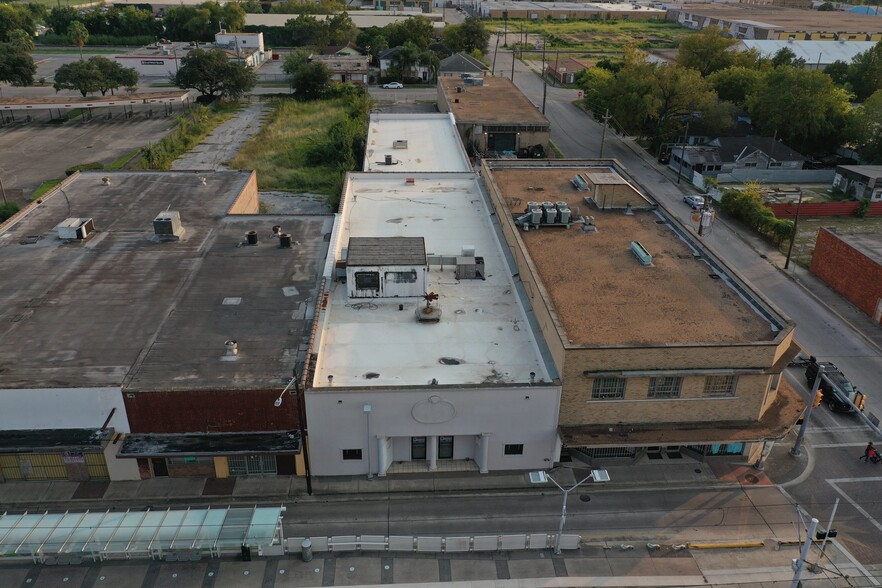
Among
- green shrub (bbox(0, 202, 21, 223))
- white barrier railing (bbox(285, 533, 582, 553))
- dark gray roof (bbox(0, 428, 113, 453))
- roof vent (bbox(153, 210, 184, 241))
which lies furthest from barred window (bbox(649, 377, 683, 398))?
green shrub (bbox(0, 202, 21, 223))

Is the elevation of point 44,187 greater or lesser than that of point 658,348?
lesser

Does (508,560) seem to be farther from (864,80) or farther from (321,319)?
(864,80)

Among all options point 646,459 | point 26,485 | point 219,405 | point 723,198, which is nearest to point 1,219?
point 26,485

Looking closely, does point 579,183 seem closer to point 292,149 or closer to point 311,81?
point 292,149

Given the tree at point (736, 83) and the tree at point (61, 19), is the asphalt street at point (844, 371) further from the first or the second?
the tree at point (61, 19)

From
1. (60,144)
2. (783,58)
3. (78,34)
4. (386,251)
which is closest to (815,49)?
(783,58)
